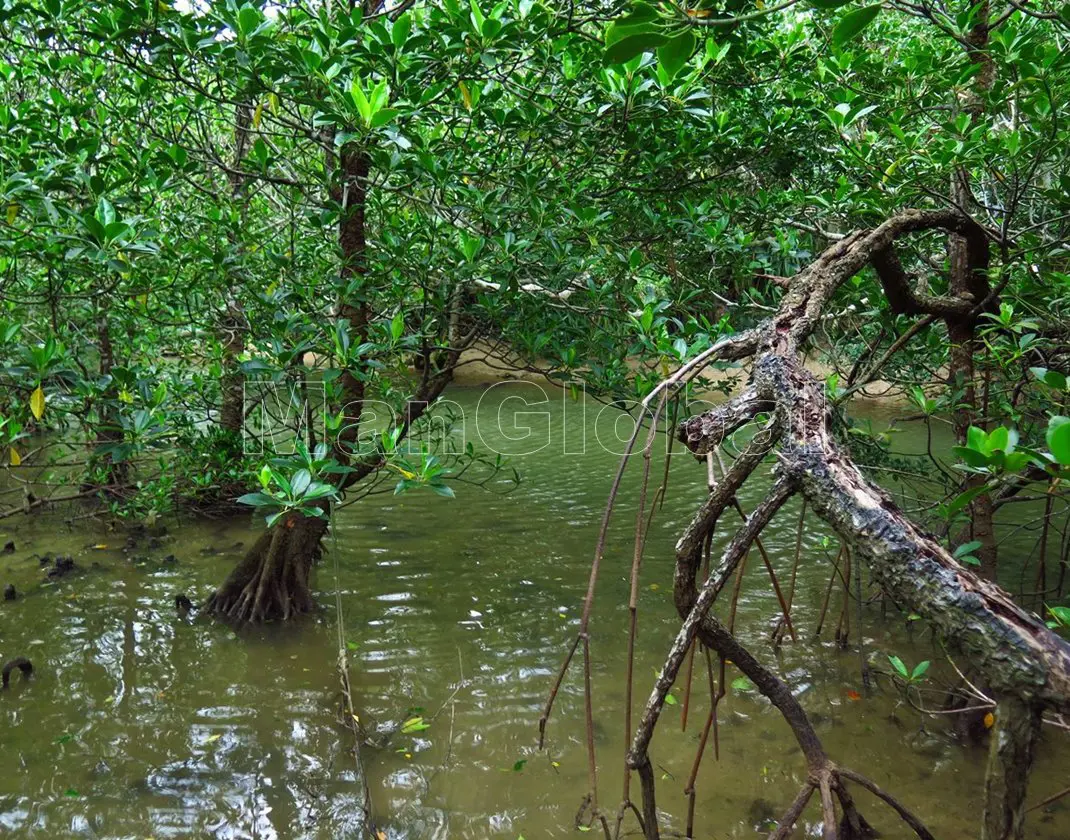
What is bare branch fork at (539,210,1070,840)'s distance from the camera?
0.86 meters

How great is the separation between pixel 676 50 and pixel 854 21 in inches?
12.2

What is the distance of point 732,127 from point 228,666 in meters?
3.92

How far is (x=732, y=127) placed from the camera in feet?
11.2

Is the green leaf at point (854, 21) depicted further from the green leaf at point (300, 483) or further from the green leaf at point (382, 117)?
the green leaf at point (300, 483)

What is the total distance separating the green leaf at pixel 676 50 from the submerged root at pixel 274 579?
3.98 m

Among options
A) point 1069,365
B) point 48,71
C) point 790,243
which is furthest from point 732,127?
point 48,71

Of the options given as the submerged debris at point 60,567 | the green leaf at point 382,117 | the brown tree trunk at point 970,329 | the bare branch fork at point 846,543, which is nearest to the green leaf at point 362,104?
the green leaf at point 382,117

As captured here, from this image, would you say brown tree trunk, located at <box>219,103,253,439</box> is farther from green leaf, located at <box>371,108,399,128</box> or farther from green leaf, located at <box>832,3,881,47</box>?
green leaf, located at <box>832,3,881,47</box>

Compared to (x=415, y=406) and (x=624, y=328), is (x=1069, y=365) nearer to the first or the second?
(x=624, y=328)

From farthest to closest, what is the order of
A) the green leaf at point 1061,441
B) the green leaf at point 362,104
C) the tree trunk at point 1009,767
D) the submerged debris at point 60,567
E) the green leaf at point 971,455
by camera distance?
the submerged debris at point 60,567 → the green leaf at point 362,104 → the green leaf at point 971,455 → the green leaf at point 1061,441 → the tree trunk at point 1009,767

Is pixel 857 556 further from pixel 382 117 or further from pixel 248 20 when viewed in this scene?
pixel 248 20

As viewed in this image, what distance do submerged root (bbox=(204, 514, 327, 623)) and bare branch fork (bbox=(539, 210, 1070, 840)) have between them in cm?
346

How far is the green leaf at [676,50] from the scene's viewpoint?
2.84 ft

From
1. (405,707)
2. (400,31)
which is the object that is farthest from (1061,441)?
(405,707)
